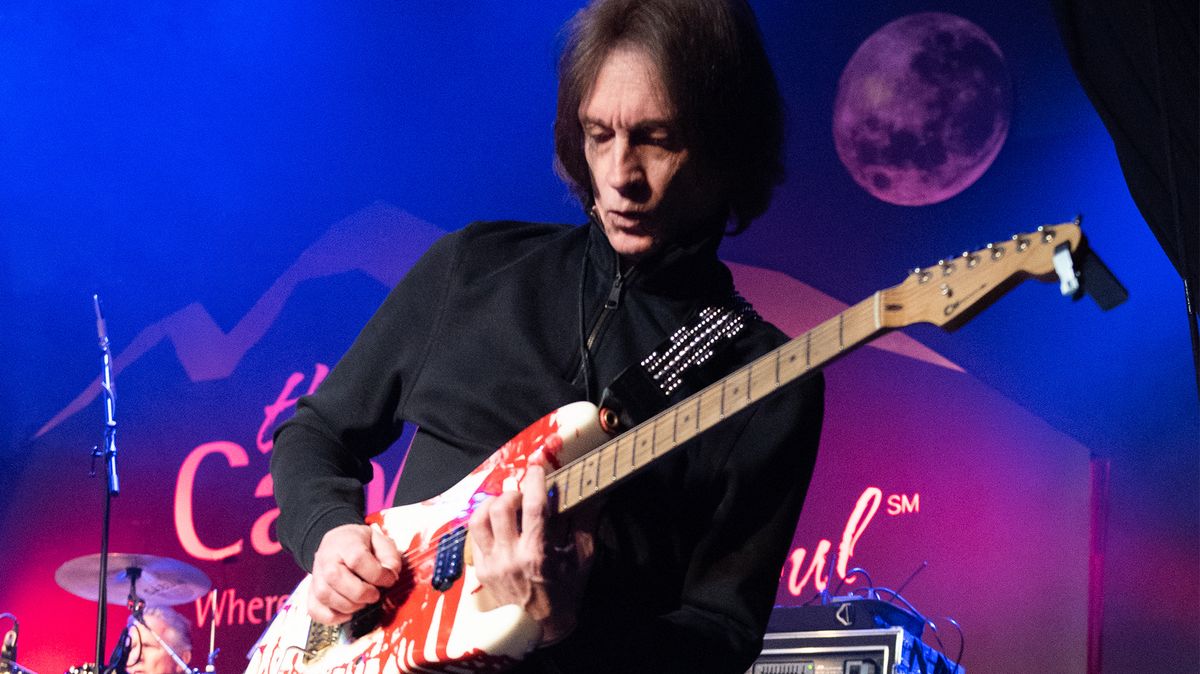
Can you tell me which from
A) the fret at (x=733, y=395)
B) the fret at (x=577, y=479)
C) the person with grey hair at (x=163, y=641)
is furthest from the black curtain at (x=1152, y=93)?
the person with grey hair at (x=163, y=641)

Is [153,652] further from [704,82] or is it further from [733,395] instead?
[733,395]

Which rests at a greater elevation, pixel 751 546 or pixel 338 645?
pixel 751 546

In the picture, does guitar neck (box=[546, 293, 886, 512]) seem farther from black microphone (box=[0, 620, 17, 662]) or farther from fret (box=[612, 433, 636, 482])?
black microphone (box=[0, 620, 17, 662])

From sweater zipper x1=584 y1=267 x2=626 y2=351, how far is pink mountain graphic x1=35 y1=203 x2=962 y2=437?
3928 millimetres

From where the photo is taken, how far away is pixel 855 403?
5.85 meters

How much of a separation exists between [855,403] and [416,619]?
4333 millimetres

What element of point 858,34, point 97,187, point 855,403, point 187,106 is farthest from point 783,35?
point 97,187

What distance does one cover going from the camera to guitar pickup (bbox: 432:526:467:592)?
1777 millimetres

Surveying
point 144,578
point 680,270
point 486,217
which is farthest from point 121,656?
point 680,270

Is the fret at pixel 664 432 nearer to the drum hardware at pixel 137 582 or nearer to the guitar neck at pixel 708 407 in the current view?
the guitar neck at pixel 708 407

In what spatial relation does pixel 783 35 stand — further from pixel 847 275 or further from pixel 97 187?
pixel 97 187

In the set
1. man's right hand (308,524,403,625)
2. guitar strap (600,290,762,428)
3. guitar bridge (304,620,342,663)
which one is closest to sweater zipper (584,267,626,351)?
guitar strap (600,290,762,428)

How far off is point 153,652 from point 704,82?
5095 mm

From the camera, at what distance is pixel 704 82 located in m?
2.06
